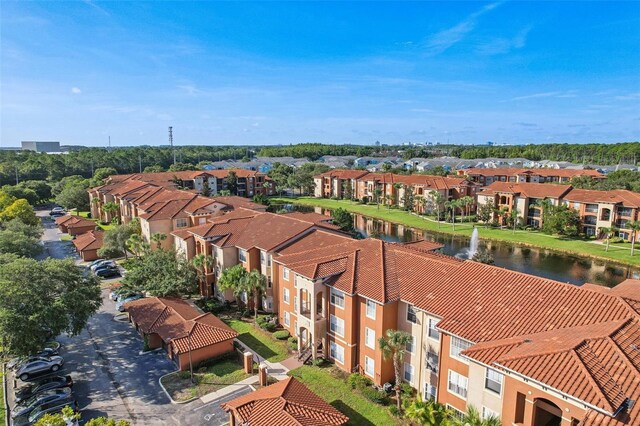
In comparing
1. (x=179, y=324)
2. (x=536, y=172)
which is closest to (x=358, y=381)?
(x=179, y=324)

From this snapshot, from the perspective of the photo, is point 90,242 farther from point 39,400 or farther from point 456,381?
point 456,381

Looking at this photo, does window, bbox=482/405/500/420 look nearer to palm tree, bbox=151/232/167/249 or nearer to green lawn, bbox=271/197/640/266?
palm tree, bbox=151/232/167/249

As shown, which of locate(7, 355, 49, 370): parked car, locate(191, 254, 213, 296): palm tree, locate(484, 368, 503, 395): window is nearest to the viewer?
locate(484, 368, 503, 395): window

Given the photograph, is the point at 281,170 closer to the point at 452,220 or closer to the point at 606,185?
the point at 452,220

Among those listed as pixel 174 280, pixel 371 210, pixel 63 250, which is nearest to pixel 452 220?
pixel 371 210

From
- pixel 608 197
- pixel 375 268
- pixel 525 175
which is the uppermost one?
pixel 525 175

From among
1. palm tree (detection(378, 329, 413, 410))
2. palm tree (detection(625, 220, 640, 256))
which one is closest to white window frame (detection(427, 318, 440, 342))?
palm tree (detection(378, 329, 413, 410))
